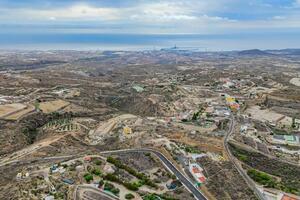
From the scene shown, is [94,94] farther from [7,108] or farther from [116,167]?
[116,167]

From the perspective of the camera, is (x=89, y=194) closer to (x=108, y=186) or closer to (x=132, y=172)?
(x=108, y=186)

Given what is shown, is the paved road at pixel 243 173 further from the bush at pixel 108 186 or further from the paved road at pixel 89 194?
the bush at pixel 108 186

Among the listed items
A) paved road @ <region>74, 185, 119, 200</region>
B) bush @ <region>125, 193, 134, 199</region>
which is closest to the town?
paved road @ <region>74, 185, 119, 200</region>

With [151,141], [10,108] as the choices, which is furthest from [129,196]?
[10,108]

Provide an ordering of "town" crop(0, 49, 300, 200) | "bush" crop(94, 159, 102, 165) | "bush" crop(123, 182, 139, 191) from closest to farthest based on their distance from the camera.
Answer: "bush" crop(123, 182, 139, 191) < "town" crop(0, 49, 300, 200) < "bush" crop(94, 159, 102, 165)

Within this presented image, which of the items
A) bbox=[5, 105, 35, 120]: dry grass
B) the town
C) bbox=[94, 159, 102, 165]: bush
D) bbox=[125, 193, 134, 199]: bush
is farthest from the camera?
bbox=[5, 105, 35, 120]: dry grass

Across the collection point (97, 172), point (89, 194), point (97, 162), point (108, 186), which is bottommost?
point (89, 194)

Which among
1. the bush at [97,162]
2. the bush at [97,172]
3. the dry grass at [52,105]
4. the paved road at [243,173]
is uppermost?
the bush at [97,172]

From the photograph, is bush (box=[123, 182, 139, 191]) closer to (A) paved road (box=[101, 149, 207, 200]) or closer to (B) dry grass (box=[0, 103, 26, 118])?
(A) paved road (box=[101, 149, 207, 200])

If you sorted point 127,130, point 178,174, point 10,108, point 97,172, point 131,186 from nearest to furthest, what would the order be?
point 131,186
point 97,172
point 178,174
point 127,130
point 10,108

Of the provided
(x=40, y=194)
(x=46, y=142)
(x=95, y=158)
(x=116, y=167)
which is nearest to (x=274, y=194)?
(x=116, y=167)

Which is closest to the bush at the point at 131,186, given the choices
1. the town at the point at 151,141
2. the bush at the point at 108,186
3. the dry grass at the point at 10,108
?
the town at the point at 151,141
